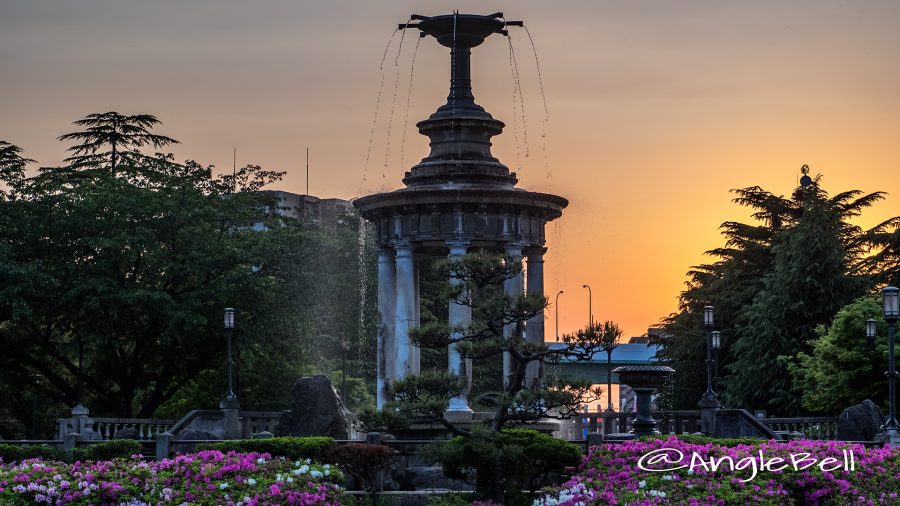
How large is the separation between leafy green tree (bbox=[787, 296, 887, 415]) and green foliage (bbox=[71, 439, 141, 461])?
2710 centimetres

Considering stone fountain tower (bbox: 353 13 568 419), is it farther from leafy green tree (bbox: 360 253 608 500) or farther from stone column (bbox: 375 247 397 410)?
leafy green tree (bbox: 360 253 608 500)

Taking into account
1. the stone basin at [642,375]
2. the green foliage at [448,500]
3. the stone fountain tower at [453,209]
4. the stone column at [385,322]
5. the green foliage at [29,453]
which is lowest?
the green foliage at [448,500]

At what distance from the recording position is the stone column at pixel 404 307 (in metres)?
51.5

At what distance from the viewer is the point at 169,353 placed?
6200 cm

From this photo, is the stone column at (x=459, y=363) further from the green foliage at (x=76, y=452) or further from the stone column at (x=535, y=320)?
the green foliage at (x=76, y=452)

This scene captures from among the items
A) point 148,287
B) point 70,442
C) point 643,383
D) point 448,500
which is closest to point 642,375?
point 643,383

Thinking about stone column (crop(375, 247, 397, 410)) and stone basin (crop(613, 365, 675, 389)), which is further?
stone column (crop(375, 247, 397, 410))

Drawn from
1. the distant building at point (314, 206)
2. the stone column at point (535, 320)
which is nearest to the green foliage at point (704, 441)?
the stone column at point (535, 320)

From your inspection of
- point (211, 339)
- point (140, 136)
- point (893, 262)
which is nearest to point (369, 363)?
point (140, 136)

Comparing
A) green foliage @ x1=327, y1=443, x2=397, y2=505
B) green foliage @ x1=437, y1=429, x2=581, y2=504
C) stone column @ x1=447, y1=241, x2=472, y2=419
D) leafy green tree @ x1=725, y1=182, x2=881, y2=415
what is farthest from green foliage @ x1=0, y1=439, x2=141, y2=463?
leafy green tree @ x1=725, y1=182, x2=881, y2=415

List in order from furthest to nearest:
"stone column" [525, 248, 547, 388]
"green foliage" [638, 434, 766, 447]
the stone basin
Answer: "stone column" [525, 248, 547, 388] < the stone basin < "green foliage" [638, 434, 766, 447]

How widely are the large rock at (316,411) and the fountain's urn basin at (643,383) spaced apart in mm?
8068

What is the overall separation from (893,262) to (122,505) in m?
46.9

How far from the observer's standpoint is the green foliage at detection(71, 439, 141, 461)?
41.2 metres
